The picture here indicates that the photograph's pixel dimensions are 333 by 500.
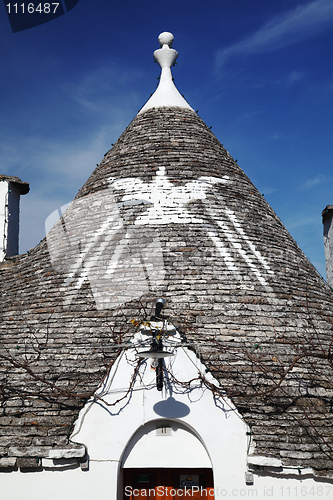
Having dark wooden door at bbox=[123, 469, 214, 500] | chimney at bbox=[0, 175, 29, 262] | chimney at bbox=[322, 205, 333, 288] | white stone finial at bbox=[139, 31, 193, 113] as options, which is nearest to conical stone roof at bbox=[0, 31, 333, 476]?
dark wooden door at bbox=[123, 469, 214, 500]

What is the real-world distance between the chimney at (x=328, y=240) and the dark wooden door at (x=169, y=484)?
20.2 feet

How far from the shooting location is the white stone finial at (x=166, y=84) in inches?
436

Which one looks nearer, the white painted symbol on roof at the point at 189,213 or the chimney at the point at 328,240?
the white painted symbol on roof at the point at 189,213

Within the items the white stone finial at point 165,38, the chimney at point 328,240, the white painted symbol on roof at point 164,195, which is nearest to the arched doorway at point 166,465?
the white painted symbol on roof at point 164,195

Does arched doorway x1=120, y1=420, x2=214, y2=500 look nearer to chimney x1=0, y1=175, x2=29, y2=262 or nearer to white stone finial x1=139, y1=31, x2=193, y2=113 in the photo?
chimney x1=0, y1=175, x2=29, y2=262

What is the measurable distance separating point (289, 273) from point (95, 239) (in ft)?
11.1

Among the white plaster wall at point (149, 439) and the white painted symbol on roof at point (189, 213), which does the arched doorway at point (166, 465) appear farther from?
the white painted symbol on roof at point (189, 213)

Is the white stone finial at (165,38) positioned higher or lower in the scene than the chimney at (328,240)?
higher

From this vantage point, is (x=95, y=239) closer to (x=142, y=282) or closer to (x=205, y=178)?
(x=142, y=282)

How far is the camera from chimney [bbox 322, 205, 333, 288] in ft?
36.1

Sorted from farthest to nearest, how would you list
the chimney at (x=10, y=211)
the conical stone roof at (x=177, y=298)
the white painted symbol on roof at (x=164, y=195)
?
the chimney at (x=10, y=211) < the white painted symbol on roof at (x=164, y=195) < the conical stone roof at (x=177, y=298)

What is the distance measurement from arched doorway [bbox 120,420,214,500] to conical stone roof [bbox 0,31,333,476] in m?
0.86

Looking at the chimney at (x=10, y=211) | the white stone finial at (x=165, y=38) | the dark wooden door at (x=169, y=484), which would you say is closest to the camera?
the dark wooden door at (x=169, y=484)

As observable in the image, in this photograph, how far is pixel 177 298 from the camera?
704cm
